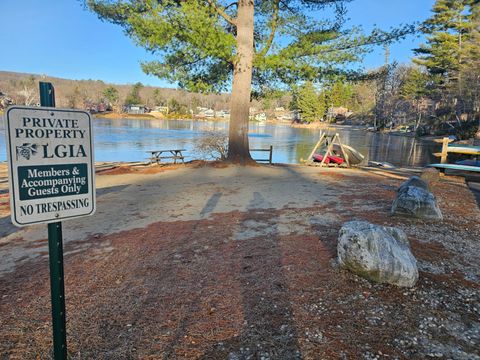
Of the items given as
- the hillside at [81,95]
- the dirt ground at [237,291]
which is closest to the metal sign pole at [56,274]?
the dirt ground at [237,291]

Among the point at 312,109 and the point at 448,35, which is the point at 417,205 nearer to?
the point at 448,35

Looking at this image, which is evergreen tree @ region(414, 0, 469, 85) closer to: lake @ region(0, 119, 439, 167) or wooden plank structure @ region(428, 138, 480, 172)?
lake @ region(0, 119, 439, 167)

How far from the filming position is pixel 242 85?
41.2 ft

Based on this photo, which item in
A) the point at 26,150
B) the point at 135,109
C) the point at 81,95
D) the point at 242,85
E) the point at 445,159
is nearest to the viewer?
the point at 26,150

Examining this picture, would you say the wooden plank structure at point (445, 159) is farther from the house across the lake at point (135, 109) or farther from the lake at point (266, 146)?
the house across the lake at point (135, 109)

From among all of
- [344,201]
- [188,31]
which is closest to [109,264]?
[344,201]

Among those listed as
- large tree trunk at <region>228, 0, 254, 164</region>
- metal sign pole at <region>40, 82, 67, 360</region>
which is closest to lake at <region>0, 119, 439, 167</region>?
large tree trunk at <region>228, 0, 254, 164</region>

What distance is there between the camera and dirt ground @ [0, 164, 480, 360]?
2438 mm

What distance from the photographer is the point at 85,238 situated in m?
5.08

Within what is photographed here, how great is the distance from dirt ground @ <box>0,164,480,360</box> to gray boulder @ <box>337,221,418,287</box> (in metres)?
0.12

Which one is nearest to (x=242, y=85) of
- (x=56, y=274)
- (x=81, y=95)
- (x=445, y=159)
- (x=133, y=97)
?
(x=445, y=159)

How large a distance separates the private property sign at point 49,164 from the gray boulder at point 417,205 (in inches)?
213

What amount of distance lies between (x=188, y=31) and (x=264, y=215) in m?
7.02

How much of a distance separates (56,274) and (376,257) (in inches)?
114
